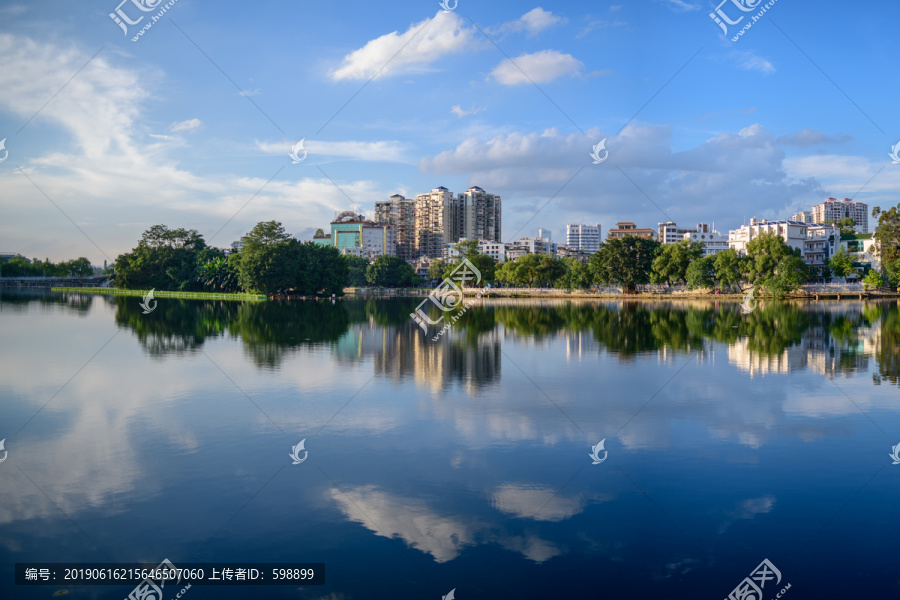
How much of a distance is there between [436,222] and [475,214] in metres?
10.5

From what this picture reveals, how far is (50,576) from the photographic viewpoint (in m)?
5.21

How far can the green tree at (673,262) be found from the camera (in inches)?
2589

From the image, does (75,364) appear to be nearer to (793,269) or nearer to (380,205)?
(793,269)

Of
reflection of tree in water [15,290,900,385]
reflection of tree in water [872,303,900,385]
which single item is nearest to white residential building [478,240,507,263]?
reflection of tree in water [15,290,900,385]

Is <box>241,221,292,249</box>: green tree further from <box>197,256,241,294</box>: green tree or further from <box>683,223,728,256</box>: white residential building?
<box>683,223,728,256</box>: white residential building

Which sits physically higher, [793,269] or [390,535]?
[793,269]

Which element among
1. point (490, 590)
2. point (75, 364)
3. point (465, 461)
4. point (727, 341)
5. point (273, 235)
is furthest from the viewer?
point (273, 235)

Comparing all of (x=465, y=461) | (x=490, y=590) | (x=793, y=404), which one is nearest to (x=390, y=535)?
(x=490, y=590)

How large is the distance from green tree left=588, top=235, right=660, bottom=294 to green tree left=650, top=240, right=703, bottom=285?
1786 millimetres

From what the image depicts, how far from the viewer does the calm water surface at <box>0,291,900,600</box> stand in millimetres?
5359

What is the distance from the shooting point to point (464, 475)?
7.36m

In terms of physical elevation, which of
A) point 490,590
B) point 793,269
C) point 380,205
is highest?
point 380,205

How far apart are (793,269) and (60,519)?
199ft

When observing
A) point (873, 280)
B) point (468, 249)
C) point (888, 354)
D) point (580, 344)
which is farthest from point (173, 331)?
point (468, 249)
